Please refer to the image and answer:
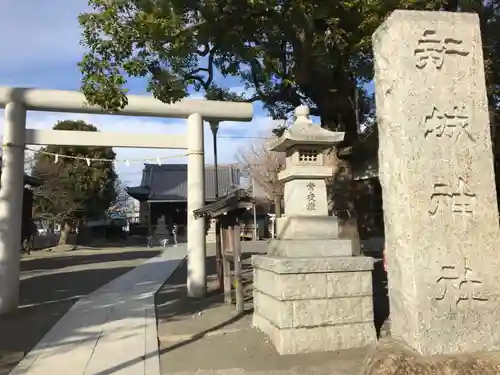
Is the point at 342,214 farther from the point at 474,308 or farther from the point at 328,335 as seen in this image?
the point at 474,308

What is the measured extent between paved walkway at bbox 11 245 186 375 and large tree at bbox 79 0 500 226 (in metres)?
3.66

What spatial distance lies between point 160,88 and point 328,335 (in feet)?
16.4

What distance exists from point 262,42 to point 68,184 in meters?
21.6

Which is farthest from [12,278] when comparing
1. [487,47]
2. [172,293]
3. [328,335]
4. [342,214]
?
[487,47]

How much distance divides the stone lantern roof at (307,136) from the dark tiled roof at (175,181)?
2767 centimetres

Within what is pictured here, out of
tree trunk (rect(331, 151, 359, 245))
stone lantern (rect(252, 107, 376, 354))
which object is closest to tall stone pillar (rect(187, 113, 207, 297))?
tree trunk (rect(331, 151, 359, 245))

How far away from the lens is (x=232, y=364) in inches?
212

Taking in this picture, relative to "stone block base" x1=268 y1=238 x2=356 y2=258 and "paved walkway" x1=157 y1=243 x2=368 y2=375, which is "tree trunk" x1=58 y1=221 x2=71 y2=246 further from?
"stone block base" x1=268 y1=238 x2=356 y2=258

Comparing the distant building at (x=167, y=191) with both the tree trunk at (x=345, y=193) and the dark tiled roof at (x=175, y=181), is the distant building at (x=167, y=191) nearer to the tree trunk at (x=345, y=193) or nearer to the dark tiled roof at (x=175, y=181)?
the dark tiled roof at (x=175, y=181)

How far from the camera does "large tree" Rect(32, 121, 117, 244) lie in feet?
86.1

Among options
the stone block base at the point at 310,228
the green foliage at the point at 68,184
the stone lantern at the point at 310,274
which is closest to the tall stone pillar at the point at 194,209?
the stone lantern at the point at 310,274

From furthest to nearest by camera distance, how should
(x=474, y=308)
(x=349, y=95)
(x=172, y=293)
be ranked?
(x=172, y=293) → (x=349, y=95) → (x=474, y=308)

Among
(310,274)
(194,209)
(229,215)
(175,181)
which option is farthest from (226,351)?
(175,181)

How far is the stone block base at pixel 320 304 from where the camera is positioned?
227 inches
